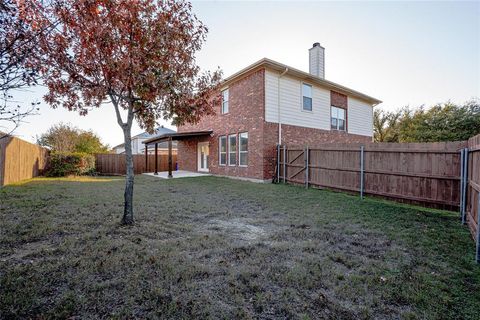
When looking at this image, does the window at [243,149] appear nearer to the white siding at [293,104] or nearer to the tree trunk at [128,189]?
the white siding at [293,104]

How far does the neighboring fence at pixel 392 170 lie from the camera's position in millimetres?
5809

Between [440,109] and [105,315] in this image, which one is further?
[440,109]

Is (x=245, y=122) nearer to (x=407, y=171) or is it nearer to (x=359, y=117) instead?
(x=407, y=171)

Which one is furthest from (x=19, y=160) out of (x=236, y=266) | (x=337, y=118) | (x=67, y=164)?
(x=337, y=118)

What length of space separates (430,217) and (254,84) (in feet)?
30.4

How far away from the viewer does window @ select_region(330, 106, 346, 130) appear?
15289 millimetres

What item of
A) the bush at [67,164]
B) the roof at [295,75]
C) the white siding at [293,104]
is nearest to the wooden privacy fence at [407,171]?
the white siding at [293,104]

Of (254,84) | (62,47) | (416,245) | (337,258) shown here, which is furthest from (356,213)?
(254,84)

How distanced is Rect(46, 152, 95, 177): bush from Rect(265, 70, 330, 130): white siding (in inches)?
546

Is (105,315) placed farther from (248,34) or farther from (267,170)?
(248,34)

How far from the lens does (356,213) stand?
5.90m

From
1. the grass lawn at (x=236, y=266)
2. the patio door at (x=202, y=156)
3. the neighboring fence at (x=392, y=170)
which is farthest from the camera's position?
the patio door at (x=202, y=156)

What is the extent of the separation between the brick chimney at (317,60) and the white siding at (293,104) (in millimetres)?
1184

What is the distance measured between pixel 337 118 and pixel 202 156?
10212 mm
